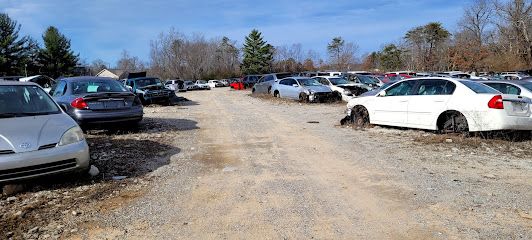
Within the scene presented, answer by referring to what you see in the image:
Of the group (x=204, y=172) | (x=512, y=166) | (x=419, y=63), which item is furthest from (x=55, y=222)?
(x=419, y=63)

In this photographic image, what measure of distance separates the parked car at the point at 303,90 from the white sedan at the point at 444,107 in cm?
948

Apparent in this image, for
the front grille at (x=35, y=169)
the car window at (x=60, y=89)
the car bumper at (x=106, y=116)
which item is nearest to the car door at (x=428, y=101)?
the car bumper at (x=106, y=116)

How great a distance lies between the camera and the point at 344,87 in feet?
76.2

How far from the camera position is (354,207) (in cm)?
500

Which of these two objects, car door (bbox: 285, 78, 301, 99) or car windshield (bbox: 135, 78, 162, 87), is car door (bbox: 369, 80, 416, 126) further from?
car windshield (bbox: 135, 78, 162, 87)

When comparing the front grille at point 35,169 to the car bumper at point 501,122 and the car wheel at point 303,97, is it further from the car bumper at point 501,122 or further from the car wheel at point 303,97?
the car wheel at point 303,97

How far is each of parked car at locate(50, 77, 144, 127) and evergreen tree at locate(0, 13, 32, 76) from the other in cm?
4997

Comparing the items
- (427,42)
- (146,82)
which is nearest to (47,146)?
(146,82)

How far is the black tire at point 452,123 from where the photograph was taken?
9.52m

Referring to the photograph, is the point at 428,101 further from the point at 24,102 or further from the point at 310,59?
the point at 310,59

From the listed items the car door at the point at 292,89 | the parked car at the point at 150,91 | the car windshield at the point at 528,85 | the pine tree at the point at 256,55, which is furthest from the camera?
Answer: the pine tree at the point at 256,55

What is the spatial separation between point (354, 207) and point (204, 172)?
268 cm

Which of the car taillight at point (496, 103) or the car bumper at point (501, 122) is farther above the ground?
the car taillight at point (496, 103)

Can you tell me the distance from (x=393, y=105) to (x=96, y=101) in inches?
286
